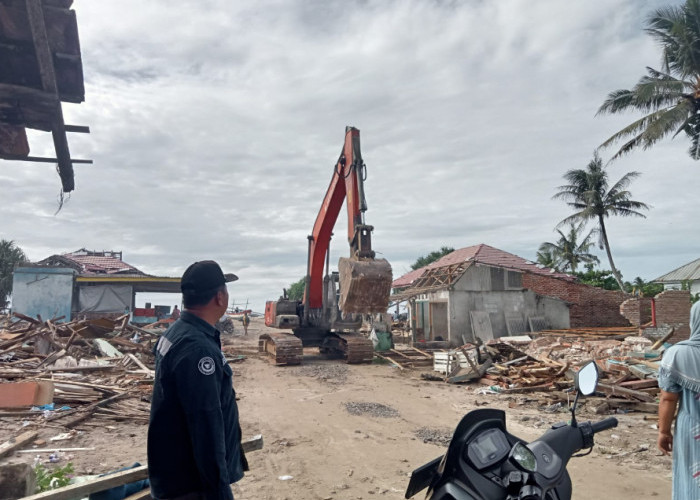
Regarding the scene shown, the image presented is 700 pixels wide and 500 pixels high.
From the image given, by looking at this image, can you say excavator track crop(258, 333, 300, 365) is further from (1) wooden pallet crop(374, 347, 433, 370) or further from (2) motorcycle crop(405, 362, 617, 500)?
(2) motorcycle crop(405, 362, 617, 500)

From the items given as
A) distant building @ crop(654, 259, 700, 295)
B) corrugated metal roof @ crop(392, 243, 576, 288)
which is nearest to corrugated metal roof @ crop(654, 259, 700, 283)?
distant building @ crop(654, 259, 700, 295)

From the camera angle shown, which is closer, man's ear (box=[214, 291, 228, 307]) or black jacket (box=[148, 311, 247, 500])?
black jacket (box=[148, 311, 247, 500])

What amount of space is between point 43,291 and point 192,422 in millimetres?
26860

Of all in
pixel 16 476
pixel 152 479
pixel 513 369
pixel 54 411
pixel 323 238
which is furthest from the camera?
pixel 323 238

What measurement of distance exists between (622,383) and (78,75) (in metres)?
10.3

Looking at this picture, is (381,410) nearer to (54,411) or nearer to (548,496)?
(54,411)

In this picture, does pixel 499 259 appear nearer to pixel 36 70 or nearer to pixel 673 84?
pixel 673 84

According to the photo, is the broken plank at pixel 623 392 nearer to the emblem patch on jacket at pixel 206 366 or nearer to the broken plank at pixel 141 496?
the broken plank at pixel 141 496

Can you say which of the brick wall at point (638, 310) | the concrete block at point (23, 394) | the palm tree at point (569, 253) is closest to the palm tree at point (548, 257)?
the palm tree at point (569, 253)

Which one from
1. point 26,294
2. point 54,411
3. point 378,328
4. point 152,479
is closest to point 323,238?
point 378,328

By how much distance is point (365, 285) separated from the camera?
9.66 meters

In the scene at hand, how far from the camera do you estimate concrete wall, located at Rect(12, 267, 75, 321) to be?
80.1ft

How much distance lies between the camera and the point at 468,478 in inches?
76.4

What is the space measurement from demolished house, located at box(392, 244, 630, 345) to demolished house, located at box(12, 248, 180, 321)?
1425 centimetres
